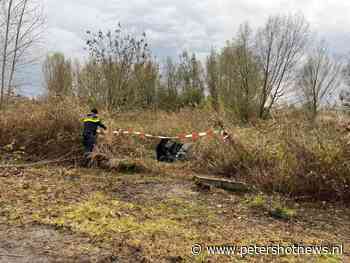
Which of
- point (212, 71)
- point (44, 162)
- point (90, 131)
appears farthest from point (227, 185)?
point (212, 71)

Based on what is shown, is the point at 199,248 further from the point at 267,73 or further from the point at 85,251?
the point at 267,73

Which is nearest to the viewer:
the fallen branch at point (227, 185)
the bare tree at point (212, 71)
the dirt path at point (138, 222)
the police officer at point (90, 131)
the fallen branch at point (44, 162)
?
the dirt path at point (138, 222)

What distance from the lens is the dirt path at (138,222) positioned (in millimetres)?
3842

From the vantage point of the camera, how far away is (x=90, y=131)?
9367 mm

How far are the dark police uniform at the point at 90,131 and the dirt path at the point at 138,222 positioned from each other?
2155 millimetres

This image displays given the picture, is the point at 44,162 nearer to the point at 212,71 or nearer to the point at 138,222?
the point at 138,222

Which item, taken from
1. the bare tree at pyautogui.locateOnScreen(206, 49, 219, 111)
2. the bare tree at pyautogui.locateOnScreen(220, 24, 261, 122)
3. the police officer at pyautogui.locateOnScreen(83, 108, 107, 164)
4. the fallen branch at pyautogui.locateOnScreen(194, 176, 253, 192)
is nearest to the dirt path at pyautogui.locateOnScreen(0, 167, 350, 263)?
the fallen branch at pyautogui.locateOnScreen(194, 176, 253, 192)

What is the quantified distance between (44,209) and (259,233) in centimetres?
344

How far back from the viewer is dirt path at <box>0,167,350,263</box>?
3.84 metres

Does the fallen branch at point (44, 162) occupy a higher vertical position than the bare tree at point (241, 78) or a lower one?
lower

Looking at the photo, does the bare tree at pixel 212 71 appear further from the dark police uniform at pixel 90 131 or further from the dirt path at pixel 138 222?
the dirt path at pixel 138 222

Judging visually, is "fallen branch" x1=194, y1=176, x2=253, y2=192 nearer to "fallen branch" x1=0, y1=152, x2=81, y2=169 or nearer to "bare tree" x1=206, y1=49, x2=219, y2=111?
"fallen branch" x1=0, y1=152, x2=81, y2=169

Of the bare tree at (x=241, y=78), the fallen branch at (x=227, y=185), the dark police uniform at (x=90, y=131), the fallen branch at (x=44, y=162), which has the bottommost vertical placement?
the fallen branch at (x=227, y=185)

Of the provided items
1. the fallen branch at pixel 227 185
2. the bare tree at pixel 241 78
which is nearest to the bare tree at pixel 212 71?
the bare tree at pixel 241 78
